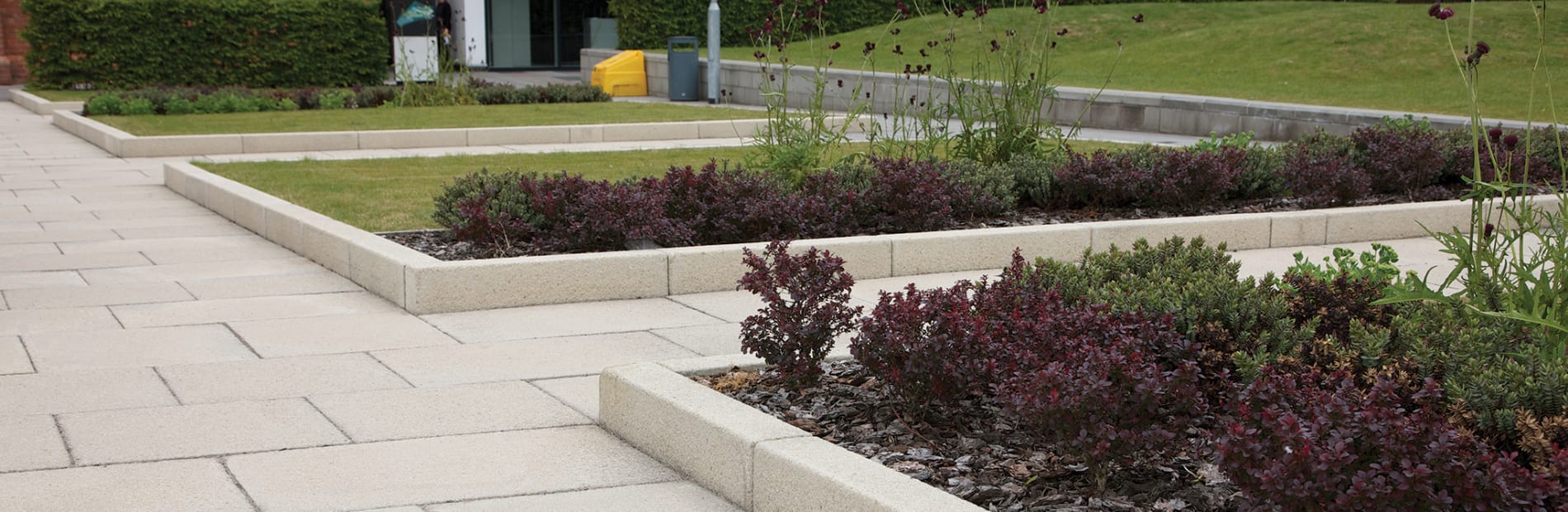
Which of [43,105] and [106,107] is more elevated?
[106,107]

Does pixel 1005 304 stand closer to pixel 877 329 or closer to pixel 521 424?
pixel 877 329

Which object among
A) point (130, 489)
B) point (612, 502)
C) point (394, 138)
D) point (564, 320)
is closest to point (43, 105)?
point (394, 138)

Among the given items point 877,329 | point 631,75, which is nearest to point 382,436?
point 877,329

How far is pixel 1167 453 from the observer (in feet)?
12.8

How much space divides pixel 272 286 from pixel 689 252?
2225 millimetres

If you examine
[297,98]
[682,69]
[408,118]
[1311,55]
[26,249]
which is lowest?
[26,249]

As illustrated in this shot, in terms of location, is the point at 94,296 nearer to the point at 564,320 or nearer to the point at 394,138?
the point at 564,320

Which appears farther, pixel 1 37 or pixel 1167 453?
pixel 1 37

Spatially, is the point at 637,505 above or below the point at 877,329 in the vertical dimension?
below

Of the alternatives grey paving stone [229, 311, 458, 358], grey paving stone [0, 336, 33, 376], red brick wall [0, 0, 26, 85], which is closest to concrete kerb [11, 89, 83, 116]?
red brick wall [0, 0, 26, 85]

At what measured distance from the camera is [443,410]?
209 inches

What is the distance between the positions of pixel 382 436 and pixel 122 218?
254 inches

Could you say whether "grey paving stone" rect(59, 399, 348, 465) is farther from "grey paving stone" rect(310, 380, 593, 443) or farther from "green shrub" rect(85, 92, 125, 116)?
"green shrub" rect(85, 92, 125, 116)

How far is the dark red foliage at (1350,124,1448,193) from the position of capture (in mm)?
10031
